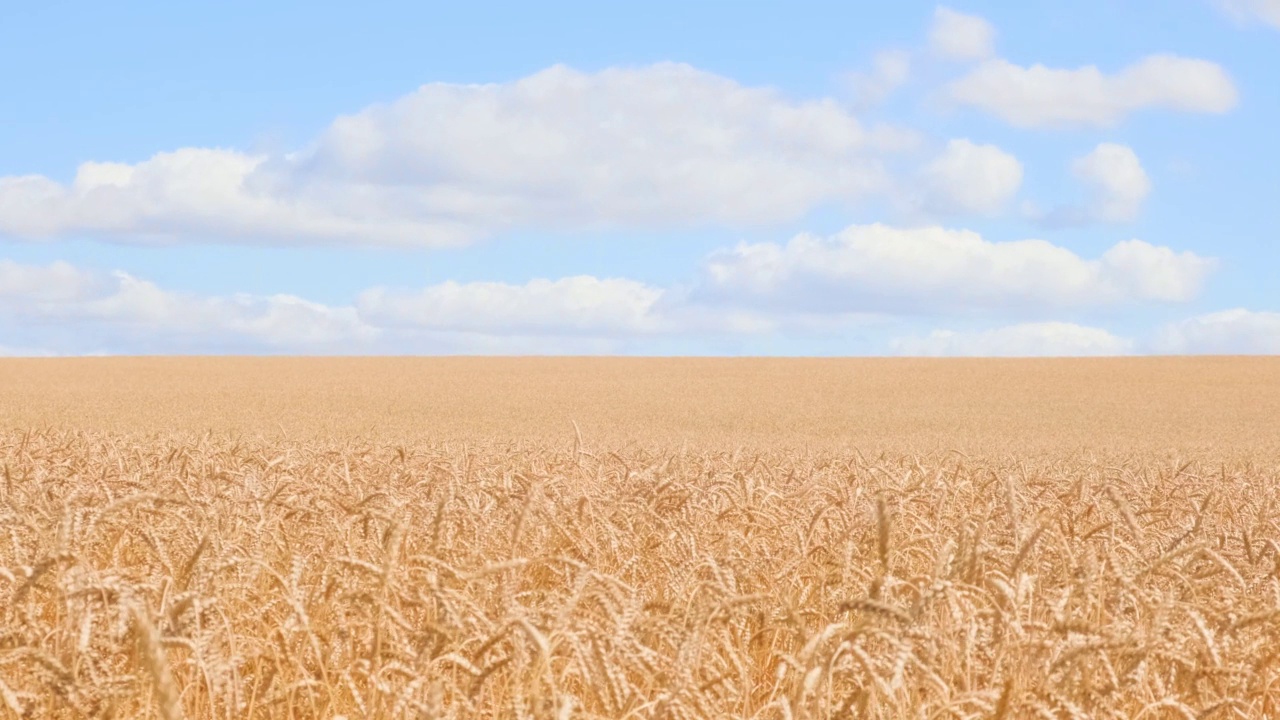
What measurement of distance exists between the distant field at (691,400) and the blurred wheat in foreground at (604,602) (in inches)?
484

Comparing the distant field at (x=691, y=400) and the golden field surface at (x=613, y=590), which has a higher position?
the golden field surface at (x=613, y=590)

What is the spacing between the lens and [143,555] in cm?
490

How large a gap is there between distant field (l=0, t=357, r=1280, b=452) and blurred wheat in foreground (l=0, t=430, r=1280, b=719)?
1231 centimetres

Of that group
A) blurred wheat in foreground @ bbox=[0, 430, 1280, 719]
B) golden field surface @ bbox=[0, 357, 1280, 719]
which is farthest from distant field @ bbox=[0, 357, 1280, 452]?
blurred wheat in foreground @ bbox=[0, 430, 1280, 719]

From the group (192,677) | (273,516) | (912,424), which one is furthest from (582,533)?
(912,424)

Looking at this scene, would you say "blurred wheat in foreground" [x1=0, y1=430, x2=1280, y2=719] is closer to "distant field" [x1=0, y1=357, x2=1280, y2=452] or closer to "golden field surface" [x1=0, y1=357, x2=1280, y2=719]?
"golden field surface" [x1=0, y1=357, x2=1280, y2=719]

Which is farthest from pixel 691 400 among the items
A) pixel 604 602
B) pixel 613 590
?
pixel 604 602

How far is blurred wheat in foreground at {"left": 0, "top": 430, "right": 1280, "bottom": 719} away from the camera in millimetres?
2346

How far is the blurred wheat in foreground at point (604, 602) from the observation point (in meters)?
2.35

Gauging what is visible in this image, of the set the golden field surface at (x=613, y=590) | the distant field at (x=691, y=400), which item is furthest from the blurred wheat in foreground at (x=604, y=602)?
the distant field at (x=691, y=400)

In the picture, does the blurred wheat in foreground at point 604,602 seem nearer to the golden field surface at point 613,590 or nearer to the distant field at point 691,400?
the golden field surface at point 613,590

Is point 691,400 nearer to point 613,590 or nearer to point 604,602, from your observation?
point 613,590

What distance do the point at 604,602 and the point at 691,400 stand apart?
31.8 metres

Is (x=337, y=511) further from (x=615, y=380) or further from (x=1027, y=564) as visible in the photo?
(x=615, y=380)
